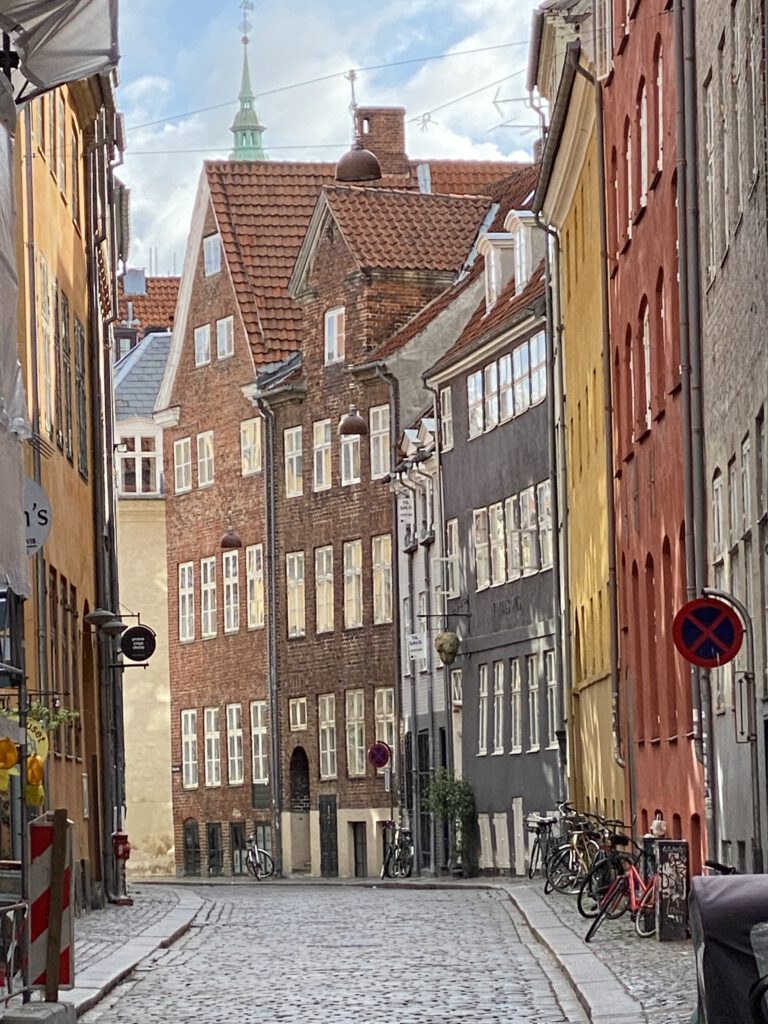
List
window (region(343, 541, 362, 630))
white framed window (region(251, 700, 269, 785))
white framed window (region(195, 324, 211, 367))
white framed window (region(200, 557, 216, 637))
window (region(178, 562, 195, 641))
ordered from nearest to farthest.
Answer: window (region(343, 541, 362, 630))
white framed window (region(251, 700, 269, 785))
white framed window (region(200, 557, 216, 637))
white framed window (region(195, 324, 211, 367))
window (region(178, 562, 195, 641))

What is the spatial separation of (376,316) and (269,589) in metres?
7.59

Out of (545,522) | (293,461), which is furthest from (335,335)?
(545,522)

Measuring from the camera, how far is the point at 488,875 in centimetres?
4844

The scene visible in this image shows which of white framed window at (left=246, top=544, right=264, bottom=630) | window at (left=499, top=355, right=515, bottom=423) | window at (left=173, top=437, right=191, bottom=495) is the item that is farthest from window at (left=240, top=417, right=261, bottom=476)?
window at (left=499, top=355, right=515, bottom=423)

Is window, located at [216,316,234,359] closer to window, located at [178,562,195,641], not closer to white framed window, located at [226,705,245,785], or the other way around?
window, located at [178,562,195,641]

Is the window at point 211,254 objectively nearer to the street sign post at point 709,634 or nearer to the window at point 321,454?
the window at point 321,454

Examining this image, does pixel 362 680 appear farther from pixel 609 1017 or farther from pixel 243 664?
pixel 609 1017

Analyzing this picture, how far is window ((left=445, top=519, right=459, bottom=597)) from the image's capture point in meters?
51.2

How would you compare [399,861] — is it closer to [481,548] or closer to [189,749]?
[481,548]

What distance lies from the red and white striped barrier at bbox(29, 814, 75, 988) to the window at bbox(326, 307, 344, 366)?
148 ft

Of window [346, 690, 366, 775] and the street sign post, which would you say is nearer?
the street sign post

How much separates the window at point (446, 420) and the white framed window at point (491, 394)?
2.22m

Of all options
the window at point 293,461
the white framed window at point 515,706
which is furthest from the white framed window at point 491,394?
the window at point 293,461

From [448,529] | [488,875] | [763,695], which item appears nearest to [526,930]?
[763,695]
